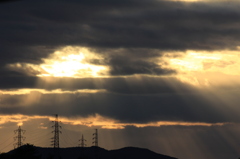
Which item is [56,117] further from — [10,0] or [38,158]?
[10,0]

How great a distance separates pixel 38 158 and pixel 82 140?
16.0m

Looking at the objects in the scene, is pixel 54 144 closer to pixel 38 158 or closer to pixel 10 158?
pixel 10 158

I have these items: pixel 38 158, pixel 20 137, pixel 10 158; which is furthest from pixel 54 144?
pixel 38 158

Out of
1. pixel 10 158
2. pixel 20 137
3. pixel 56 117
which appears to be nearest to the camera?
pixel 56 117

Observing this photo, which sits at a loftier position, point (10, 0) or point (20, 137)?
point (20, 137)

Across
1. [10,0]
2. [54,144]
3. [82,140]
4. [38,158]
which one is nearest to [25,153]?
[38,158]

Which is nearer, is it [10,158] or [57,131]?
[57,131]

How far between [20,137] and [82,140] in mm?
29472

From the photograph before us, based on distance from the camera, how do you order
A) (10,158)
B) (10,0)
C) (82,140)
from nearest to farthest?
(10,0), (10,158), (82,140)

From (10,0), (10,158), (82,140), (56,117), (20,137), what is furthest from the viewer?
(82,140)

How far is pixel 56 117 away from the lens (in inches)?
5010

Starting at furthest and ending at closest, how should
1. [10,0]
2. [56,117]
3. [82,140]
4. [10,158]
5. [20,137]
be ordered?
1. [82,140]
2. [10,158]
3. [20,137]
4. [56,117]
5. [10,0]

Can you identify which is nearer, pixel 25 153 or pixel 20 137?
pixel 20 137

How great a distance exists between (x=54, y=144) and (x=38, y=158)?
166 ft
